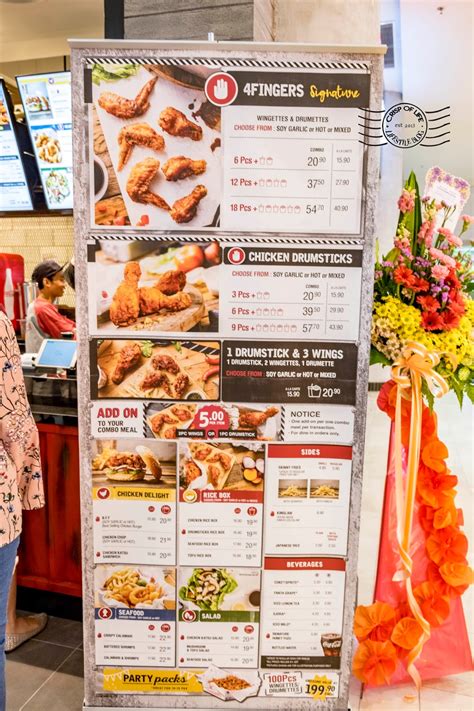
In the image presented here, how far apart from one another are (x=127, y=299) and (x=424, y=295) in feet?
3.53

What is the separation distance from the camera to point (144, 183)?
1.82 meters

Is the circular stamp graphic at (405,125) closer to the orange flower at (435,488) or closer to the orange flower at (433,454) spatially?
the orange flower at (433,454)

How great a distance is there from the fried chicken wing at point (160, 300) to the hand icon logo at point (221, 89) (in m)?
0.60

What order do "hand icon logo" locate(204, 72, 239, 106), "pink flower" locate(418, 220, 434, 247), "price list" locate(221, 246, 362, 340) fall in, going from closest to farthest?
"hand icon logo" locate(204, 72, 239, 106), "price list" locate(221, 246, 362, 340), "pink flower" locate(418, 220, 434, 247)

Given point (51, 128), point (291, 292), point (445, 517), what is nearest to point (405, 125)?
point (291, 292)

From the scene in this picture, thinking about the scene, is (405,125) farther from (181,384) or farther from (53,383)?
(53,383)

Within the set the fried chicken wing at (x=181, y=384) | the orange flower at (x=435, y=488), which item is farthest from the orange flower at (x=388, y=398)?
the fried chicken wing at (x=181, y=384)

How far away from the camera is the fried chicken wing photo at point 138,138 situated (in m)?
1.79

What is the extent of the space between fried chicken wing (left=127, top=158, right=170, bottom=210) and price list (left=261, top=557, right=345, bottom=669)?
1.29m

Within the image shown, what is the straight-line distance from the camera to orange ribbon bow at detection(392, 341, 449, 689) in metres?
2.01

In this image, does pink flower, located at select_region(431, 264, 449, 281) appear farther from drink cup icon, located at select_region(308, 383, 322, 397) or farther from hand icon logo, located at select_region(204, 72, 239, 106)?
hand icon logo, located at select_region(204, 72, 239, 106)

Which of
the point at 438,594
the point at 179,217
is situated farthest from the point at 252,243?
the point at 438,594

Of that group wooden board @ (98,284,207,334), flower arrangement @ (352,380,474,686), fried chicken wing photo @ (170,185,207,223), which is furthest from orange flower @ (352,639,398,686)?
fried chicken wing photo @ (170,185,207,223)

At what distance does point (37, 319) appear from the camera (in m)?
3.86
